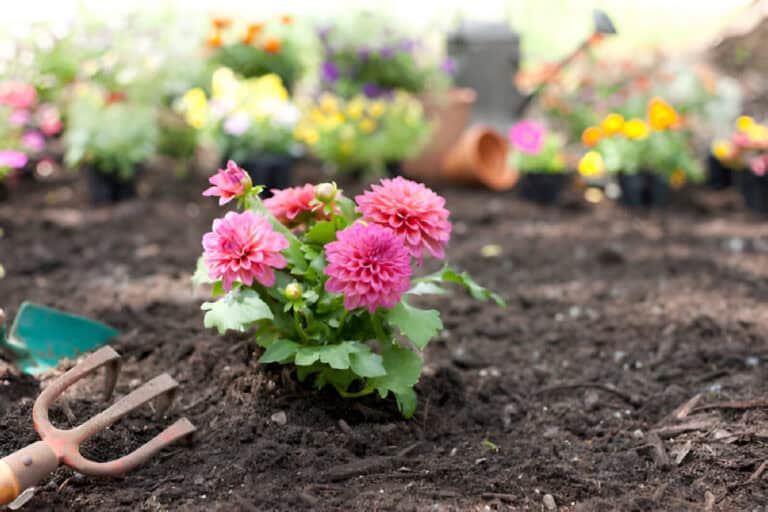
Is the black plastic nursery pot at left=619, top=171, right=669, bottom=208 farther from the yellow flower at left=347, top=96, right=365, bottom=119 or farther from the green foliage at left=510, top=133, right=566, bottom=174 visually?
the yellow flower at left=347, top=96, right=365, bottom=119

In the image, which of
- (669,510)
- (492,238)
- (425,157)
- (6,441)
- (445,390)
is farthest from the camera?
(425,157)

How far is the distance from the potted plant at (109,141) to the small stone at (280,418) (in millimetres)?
2930

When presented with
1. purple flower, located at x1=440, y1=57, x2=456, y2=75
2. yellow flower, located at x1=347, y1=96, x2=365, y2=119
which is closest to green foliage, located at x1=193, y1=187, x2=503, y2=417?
yellow flower, located at x1=347, y1=96, x2=365, y2=119

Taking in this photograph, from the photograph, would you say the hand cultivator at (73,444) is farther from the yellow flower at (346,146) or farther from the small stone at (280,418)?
the yellow flower at (346,146)

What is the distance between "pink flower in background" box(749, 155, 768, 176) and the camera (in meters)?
4.58

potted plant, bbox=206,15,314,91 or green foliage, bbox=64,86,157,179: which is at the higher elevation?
potted plant, bbox=206,15,314,91

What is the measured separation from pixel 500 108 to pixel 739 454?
14.7ft

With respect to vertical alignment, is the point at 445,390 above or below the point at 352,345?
below

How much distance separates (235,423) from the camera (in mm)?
1933

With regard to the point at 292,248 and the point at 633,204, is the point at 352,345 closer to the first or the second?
the point at 292,248

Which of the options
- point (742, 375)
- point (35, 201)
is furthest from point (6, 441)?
point (35, 201)

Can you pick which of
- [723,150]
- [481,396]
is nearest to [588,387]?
[481,396]

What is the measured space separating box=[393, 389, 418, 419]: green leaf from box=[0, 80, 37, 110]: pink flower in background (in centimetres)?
367

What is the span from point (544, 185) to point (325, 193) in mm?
3213
